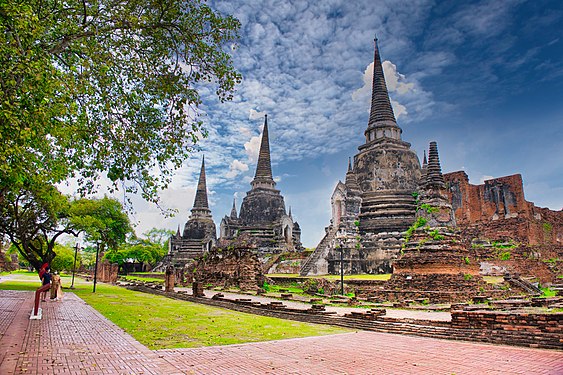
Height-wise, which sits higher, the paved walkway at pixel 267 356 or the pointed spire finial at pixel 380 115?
the pointed spire finial at pixel 380 115

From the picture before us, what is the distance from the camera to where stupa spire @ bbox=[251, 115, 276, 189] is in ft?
148

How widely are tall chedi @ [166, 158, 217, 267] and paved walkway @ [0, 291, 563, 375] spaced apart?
3880 centimetres

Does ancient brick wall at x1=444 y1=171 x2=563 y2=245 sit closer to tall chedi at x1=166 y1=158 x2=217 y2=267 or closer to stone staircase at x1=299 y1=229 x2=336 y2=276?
stone staircase at x1=299 y1=229 x2=336 y2=276

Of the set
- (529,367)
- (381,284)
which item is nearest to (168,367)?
(529,367)

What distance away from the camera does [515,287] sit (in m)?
20.3

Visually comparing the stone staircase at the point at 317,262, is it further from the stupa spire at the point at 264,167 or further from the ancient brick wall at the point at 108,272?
the ancient brick wall at the point at 108,272

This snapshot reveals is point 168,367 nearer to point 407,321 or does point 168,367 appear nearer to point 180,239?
point 407,321

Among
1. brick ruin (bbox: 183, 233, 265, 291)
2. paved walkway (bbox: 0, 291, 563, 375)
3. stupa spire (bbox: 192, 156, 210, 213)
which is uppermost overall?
stupa spire (bbox: 192, 156, 210, 213)

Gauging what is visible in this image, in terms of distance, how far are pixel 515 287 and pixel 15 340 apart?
2108 centimetres

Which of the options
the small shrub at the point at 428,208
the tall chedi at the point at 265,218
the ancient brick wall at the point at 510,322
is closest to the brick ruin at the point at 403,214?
the small shrub at the point at 428,208

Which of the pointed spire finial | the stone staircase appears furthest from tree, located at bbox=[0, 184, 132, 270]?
the pointed spire finial

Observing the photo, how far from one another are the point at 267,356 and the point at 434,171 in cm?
1866

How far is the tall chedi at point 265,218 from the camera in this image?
40625 millimetres

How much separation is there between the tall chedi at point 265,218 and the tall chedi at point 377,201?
8.52 m
